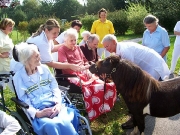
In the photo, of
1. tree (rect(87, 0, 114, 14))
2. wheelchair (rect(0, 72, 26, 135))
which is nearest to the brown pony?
wheelchair (rect(0, 72, 26, 135))

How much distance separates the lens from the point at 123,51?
4.09m

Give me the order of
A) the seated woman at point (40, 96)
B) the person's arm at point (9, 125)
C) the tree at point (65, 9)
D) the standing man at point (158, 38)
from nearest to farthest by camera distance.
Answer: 1. the person's arm at point (9, 125)
2. the seated woman at point (40, 96)
3. the standing man at point (158, 38)
4. the tree at point (65, 9)

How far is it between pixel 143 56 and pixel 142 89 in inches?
39.7

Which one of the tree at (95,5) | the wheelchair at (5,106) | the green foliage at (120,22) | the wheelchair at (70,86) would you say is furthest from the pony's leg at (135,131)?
the tree at (95,5)

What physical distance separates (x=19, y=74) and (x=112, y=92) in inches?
69.1

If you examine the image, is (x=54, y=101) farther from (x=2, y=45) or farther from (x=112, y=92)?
(x=2, y=45)

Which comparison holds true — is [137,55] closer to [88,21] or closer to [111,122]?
[111,122]

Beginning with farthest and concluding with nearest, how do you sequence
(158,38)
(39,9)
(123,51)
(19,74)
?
(39,9) → (158,38) → (123,51) → (19,74)

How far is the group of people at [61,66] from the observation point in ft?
10.4

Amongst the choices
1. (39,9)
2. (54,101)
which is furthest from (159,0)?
(39,9)

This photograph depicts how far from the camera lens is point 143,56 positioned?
4.33 m

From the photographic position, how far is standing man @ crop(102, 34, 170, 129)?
411cm

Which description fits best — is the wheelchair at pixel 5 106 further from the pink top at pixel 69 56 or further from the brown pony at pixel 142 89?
the brown pony at pixel 142 89

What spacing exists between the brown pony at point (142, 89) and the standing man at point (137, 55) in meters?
0.60
